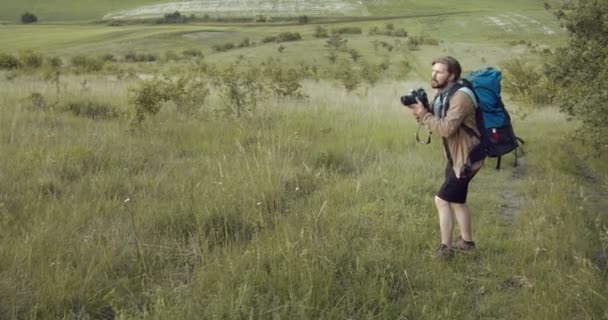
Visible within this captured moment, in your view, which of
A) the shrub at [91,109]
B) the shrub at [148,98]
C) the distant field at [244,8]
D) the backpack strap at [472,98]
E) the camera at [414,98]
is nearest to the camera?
the backpack strap at [472,98]

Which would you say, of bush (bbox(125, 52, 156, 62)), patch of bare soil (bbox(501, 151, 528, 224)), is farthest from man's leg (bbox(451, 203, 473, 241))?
bush (bbox(125, 52, 156, 62))

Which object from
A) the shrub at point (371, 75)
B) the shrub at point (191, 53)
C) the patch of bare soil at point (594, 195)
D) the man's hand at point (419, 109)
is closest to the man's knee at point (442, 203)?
the man's hand at point (419, 109)

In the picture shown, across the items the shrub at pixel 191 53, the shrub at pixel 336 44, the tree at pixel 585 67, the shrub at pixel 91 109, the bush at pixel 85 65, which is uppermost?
the tree at pixel 585 67

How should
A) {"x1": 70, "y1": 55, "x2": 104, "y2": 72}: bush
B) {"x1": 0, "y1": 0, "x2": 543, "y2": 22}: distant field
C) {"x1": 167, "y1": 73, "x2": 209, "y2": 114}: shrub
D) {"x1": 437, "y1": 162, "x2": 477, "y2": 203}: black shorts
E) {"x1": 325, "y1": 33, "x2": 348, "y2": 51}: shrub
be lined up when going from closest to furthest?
{"x1": 437, "y1": 162, "x2": 477, "y2": 203}: black shorts
{"x1": 167, "y1": 73, "x2": 209, "y2": 114}: shrub
{"x1": 70, "y1": 55, "x2": 104, "y2": 72}: bush
{"x1": 325, "y1": 33, "x2": 348, "y2": 51}: shrub
{"x1": 0, "y1": 0, "x2": 543, "y2": 22}: distant field

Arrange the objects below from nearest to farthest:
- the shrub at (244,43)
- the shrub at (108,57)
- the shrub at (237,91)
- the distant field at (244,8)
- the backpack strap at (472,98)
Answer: the backpack strap at (472,98)
the shrub at (237,91)
the shrub at (108,57)
the shrub at (244,43)
the distant field at (244,8)

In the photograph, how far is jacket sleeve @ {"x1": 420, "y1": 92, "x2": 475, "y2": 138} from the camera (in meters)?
4.47

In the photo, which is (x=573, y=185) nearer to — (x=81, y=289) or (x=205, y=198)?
(x=205, y=198)

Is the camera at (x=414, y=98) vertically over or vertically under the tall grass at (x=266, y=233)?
over

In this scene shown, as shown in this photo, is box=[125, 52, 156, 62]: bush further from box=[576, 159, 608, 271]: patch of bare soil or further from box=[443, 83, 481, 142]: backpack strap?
box=[443, 83, 481, 142]: backpack strap

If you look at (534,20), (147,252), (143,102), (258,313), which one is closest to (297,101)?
(143,102)

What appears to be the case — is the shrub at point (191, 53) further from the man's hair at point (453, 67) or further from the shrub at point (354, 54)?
the man's hair at point (453, 67)

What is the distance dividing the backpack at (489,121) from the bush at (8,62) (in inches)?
906

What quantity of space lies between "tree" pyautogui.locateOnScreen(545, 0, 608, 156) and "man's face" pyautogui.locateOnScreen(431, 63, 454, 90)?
287 cm

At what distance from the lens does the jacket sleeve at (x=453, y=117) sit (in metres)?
4.47
